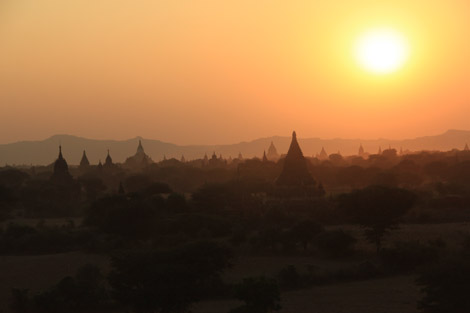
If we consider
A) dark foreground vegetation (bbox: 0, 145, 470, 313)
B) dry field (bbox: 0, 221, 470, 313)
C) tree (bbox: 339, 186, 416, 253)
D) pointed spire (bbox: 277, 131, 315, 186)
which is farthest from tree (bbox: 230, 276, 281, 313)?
pointed spire (bbox: 277, 131, 315, 186)

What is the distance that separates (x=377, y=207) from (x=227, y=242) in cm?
690

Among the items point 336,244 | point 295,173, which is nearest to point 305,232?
point 336,244

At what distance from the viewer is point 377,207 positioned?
33.4 metres

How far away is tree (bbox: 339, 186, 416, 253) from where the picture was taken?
33.3 m

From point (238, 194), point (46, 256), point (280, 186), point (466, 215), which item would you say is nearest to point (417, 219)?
point (466, 215)

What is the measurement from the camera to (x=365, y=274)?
27.1 meters

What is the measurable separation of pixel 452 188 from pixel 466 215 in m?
11.6

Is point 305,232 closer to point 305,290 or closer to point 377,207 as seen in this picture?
point 377,207

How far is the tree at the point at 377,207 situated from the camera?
109 ft

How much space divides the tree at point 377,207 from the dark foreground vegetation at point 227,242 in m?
0.05

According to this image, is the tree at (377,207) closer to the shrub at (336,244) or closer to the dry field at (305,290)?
the dry field at (305,290)

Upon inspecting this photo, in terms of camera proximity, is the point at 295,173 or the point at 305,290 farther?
the point at 295,173

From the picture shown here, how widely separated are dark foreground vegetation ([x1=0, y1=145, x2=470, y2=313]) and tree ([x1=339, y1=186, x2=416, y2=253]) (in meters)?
0.05

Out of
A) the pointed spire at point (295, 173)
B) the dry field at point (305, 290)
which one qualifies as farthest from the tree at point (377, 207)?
the pointed spire at point (295, 173)
